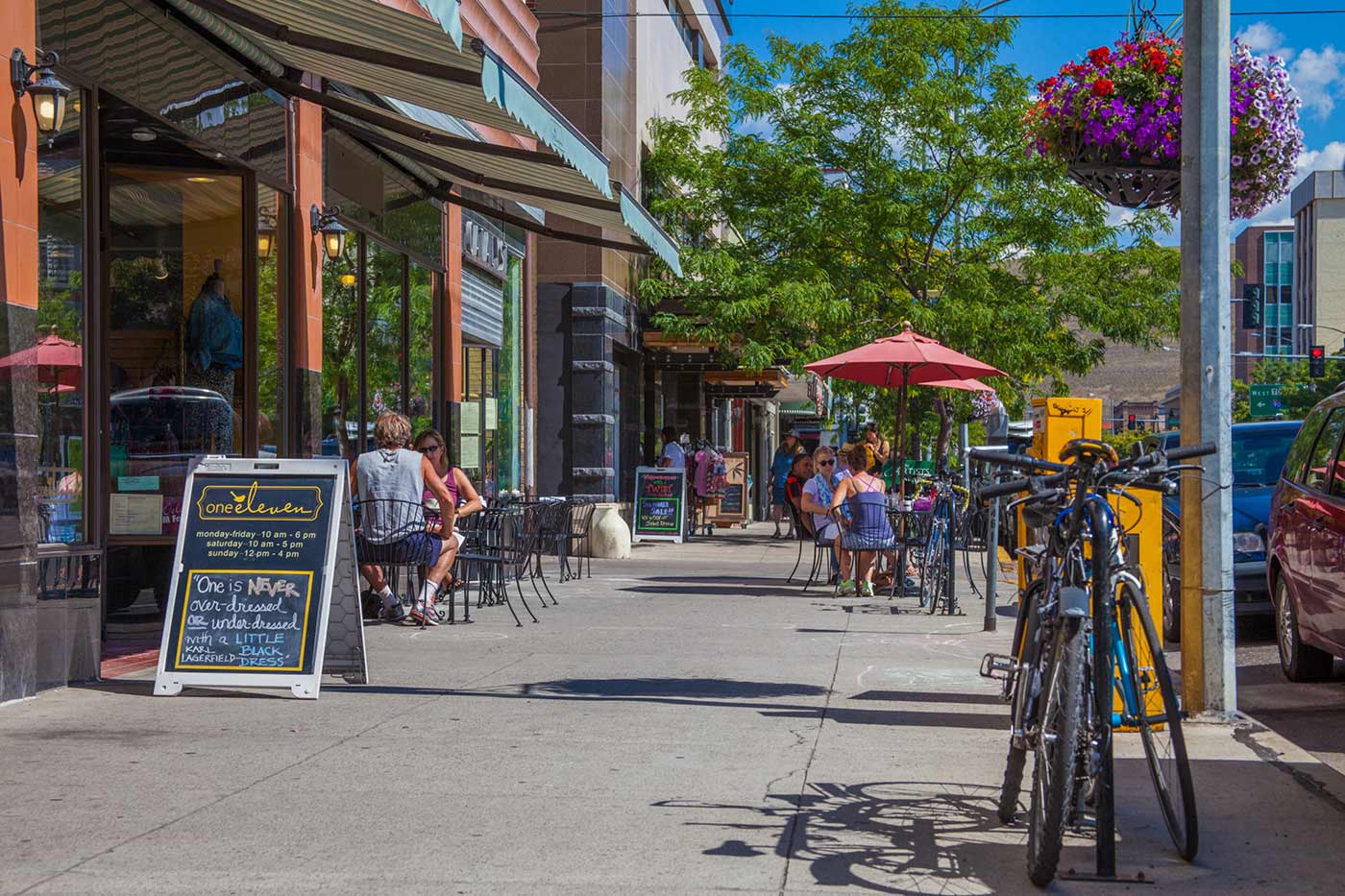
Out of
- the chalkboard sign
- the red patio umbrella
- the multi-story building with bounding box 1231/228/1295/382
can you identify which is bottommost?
the chalkboard sign

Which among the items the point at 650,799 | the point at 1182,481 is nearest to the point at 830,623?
the point at 1182,481

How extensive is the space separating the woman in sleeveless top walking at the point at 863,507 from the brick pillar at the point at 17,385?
26.4 ft

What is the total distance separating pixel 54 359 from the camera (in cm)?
817

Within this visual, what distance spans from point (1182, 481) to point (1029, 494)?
268 cm

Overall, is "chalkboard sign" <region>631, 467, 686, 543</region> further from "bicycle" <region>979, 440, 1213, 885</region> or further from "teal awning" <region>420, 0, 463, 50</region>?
"bicycle" <region>979, 440, 1213, 885</region>

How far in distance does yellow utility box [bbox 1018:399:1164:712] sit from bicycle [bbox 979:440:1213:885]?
5.84ft

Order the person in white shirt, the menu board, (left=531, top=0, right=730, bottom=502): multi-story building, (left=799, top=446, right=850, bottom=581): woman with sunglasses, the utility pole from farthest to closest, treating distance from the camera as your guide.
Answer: the menu board, the person in white shirt, (left=531, top=0, right=730, bottom=502): multi-story building, (left=799, top=446, right=850, bottom=581): woman with sunglasses, the utility pole

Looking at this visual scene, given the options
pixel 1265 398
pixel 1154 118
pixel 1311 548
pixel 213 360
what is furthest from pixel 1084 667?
pixel 1265 398

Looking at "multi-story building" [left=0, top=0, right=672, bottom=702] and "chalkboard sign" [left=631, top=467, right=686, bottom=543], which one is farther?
"chalkboard sign" [left=631, top=467, right=686, bottom=543]

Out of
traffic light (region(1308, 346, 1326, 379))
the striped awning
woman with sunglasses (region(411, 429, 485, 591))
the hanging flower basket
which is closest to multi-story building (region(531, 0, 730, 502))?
the striped awning

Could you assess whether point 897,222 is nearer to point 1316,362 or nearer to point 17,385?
point 17,385

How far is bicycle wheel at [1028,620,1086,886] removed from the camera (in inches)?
173

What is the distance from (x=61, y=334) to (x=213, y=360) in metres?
3.10

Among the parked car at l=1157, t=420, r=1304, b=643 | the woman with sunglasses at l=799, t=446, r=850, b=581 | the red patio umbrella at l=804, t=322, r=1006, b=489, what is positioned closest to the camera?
the parked car at l=1157, t=420, r=1304, b=643
